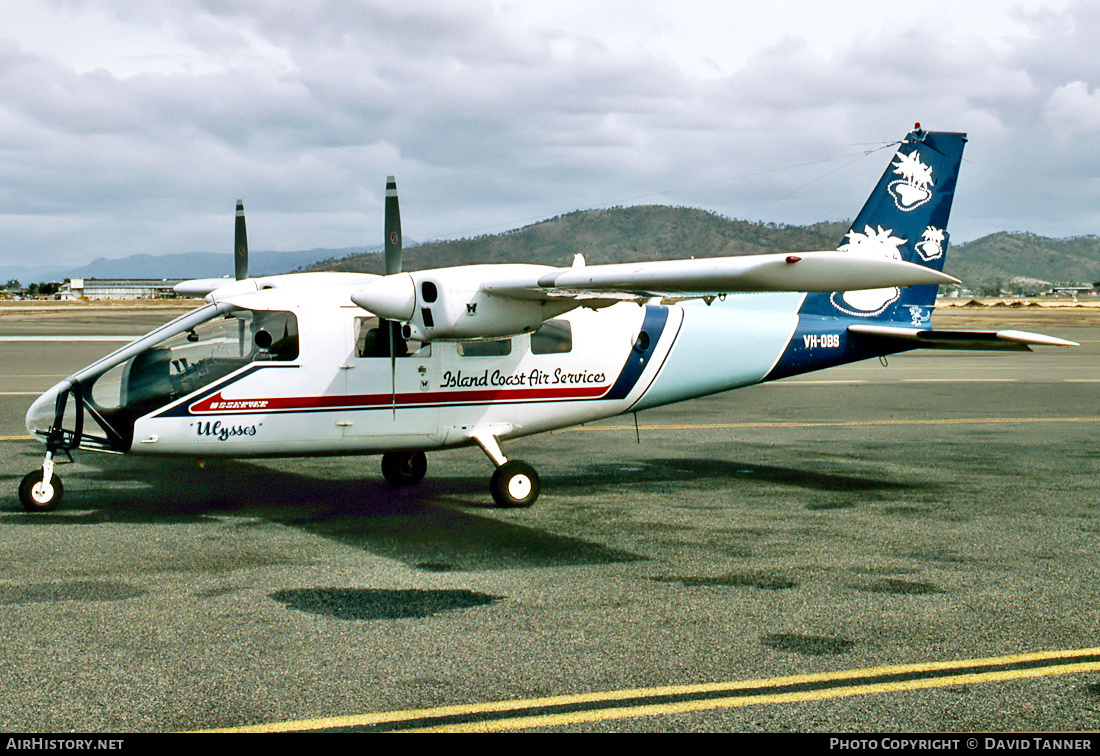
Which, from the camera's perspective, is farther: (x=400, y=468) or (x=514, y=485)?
(x=400, y=468)

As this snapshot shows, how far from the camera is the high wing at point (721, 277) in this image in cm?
857

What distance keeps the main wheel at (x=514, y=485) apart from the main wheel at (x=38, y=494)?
5.03 m

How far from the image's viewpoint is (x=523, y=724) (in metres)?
5.90

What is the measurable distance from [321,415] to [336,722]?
21.9 feet

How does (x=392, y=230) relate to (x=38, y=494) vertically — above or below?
above

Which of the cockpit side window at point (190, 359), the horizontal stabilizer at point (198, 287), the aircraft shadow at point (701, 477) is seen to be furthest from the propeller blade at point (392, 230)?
the horizontal stabilizer at point (198, 287)

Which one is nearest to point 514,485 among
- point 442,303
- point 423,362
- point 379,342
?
point 423,362

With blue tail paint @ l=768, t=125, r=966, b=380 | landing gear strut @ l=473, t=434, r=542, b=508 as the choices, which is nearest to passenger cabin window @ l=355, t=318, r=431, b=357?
landing gear strut @ l=473, t=434, r=542, b=508

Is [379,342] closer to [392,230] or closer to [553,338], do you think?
[392,230]

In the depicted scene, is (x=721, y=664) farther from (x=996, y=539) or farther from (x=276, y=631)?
(x=996, y=539)

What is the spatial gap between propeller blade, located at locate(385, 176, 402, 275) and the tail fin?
21.5ft

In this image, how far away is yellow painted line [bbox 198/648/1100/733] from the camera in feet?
19.4

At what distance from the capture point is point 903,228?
1537cm

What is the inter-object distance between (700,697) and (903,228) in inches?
429
